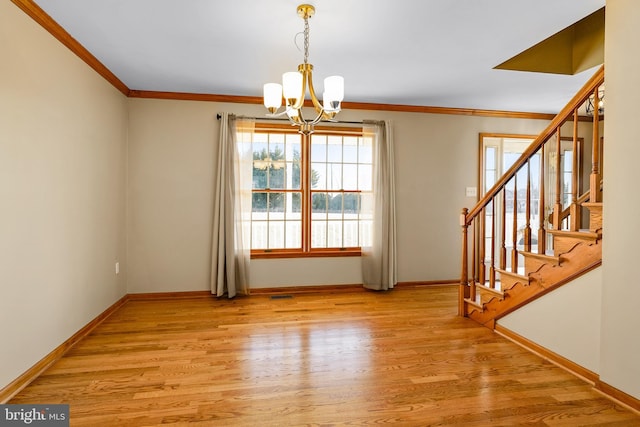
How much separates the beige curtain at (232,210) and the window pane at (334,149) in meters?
1.05

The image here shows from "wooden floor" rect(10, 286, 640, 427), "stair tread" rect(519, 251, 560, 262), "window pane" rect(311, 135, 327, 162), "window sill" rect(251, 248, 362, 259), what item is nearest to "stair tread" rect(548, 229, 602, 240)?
"stair tread" rect(519, 251, 560, 262)

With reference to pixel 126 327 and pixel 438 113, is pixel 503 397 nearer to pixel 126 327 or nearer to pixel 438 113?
pixel 126 327

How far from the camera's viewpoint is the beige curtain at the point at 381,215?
489cm

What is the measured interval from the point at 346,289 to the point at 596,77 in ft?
11.5

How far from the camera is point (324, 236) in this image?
197 inches

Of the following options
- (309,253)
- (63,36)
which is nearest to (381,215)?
(309,253)

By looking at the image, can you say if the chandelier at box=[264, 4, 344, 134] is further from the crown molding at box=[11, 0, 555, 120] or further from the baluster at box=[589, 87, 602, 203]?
the baluster at box=[589, 87, 602, 203]

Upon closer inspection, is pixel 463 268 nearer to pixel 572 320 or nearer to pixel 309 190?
pixel 572 320

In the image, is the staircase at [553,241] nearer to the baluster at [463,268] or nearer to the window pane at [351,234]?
the baluster at [463,268]

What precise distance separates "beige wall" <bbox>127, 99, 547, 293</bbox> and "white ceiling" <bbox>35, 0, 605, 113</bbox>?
44 centimetres

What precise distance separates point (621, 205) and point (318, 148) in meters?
3.40

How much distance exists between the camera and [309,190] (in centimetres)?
490

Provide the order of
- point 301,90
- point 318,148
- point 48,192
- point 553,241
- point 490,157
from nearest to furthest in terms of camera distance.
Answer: point 301,90 < point 48,192 < point 553,241 < point 318,148 < point 490,157

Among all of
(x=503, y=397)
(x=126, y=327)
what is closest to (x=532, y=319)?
(x=503, y=397)
